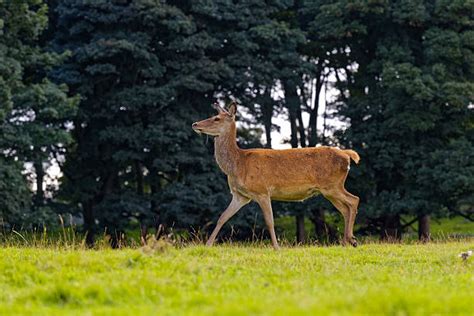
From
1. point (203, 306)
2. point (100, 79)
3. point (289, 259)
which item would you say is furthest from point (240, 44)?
point (203, 306)

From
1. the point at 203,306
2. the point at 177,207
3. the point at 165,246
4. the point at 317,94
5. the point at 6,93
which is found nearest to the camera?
the point at 203,306

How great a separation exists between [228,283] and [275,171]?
5976 millimetres

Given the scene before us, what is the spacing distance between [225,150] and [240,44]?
596 inches

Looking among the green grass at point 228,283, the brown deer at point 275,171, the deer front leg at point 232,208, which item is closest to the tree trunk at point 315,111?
the brown deer at point 275,171

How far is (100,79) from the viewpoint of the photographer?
1125 inches

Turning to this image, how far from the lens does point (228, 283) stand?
8070mm

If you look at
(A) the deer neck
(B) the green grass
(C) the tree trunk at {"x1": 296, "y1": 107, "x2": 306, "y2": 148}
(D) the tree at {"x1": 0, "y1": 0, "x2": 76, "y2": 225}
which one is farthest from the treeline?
(B) the green grass

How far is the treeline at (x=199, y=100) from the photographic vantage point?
26.0m

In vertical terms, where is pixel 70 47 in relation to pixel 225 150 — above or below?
above

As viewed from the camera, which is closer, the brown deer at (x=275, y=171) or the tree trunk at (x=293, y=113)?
the brown deer at (x=275, y=171)

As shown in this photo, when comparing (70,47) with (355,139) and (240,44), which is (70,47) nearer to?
(240,44)

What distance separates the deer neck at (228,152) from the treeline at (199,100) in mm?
11478

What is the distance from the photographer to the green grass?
660cm

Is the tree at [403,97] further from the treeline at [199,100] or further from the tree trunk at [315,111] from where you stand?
the tree trunk at [315,111]
